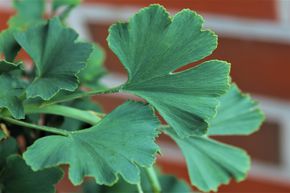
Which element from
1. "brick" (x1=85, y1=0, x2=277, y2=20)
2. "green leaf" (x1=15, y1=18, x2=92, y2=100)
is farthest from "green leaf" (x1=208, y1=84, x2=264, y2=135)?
"brick" (x1=85, y1=0, x2=277, y2=20)

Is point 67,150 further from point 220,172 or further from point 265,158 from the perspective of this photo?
point 265,158

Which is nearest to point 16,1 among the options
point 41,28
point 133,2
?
point 41,28

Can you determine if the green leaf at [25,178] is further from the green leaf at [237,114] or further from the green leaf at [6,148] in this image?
the green leaf at [237,114]

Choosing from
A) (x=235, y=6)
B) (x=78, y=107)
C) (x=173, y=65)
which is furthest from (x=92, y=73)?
(x=235, y=6)

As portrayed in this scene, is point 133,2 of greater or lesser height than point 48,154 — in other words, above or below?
above

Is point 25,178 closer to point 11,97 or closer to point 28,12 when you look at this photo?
point 11,97

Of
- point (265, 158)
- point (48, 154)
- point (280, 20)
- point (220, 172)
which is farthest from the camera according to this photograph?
point (265, 158)
